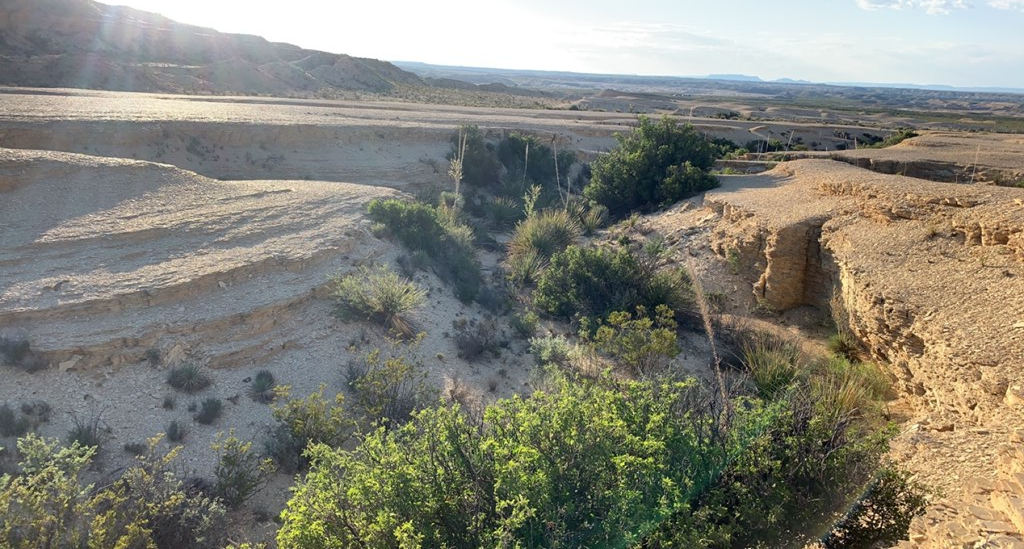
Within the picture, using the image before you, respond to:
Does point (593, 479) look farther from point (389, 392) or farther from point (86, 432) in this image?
point (86, 432)

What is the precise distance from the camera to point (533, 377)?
28.3ft

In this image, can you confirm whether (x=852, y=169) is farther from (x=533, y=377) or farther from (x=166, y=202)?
(x=166, y=202)

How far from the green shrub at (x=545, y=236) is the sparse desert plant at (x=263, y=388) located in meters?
6.86

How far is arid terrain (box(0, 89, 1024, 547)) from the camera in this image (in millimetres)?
5762

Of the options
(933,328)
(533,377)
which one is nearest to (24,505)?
(533,377)

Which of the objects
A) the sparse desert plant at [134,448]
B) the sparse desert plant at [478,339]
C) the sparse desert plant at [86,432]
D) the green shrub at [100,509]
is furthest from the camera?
the sparse desert plant at [478,339]

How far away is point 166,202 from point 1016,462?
12234 mm

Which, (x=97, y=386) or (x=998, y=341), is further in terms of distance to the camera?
(x=97, y=386)

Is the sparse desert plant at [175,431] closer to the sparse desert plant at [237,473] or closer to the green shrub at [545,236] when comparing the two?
the sparse desert plant at [237,473]

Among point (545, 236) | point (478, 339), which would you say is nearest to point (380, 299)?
point (478, 339)

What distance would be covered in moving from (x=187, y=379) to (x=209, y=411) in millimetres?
599

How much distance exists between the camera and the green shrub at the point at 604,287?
1067 cm

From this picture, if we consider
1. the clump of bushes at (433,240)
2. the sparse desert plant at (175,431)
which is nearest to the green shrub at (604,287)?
the clump of bushes at (433,240)

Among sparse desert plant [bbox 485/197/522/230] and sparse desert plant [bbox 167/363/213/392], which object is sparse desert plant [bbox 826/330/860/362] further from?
sparse desert plant [bbox 485/197/522/230]
